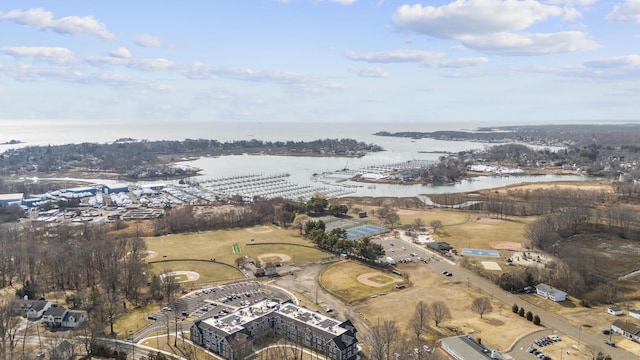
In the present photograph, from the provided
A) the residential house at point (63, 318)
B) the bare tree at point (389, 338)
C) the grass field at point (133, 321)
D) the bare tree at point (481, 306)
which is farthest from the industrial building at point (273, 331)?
the bare tree at point (481, 306)

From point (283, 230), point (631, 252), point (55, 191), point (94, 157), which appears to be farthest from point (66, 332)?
point (94, 157)

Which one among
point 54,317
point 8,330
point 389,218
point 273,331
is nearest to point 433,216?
point 389,218

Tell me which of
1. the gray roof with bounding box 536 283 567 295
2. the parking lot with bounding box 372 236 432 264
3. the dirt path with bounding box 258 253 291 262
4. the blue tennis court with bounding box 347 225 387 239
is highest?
the blue tennis court with bounding box 347 225 387 239

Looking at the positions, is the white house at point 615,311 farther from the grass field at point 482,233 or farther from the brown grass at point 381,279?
the brown grass at point 381,279

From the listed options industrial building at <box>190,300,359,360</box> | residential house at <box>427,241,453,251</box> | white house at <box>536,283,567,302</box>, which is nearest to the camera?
industrial building at <box>190,300,359,360</box>

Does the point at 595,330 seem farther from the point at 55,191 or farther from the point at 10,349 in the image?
the point at 55,191

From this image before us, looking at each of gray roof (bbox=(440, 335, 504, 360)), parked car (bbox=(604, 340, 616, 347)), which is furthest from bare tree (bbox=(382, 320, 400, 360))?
parked car (bbox=(604, 340, 616, 347))

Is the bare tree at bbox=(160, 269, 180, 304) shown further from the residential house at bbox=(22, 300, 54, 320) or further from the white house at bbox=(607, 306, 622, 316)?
the white house at bbox=(607, 306, 622, 316)

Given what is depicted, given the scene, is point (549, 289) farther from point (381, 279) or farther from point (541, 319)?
point (381, 279)
